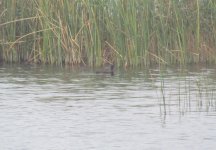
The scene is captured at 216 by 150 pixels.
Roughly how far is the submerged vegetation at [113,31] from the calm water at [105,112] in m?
1.11

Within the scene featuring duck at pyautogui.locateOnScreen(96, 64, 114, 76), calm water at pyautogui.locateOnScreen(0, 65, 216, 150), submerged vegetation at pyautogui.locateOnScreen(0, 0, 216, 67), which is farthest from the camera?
submerged vegetation at pyautogui.locateOnScreen(0, 0, 216, 67)

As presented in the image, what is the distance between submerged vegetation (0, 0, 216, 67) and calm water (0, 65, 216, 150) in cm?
111

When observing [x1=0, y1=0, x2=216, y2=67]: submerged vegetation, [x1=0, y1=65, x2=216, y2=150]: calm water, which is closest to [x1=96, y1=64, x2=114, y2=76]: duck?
[x1=0, y1=65, x2=216, y2=150]: calm water

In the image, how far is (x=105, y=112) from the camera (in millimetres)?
12641

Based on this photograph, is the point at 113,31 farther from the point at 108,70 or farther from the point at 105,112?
the point at 105,112

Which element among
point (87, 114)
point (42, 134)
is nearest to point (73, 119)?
point (87, 114)

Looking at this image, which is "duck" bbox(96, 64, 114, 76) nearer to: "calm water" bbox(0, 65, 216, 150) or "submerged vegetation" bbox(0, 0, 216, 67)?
"calm water" bbox(0, 65, 216, 150)

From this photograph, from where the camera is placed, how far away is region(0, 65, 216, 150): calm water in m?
10.4

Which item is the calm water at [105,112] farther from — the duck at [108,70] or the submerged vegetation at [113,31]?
the submerged vegetation at [113,31]

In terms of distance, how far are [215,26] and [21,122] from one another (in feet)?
29.1

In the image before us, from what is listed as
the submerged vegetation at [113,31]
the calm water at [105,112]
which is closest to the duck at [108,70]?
the calm water at [105,112]

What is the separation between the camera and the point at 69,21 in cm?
1948

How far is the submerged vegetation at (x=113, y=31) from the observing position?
1900 centimetres

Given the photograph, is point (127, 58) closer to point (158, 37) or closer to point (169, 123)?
point (158, 37)
